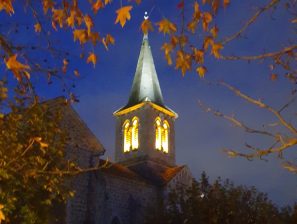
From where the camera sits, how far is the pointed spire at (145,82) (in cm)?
4700

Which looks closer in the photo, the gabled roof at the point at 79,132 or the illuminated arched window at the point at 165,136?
the gabled roof at the point at 79,132

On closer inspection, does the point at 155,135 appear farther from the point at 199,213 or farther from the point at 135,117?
the point at 199,213

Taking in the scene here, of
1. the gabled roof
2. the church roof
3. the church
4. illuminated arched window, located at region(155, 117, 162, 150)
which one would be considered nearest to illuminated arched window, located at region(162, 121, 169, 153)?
the church

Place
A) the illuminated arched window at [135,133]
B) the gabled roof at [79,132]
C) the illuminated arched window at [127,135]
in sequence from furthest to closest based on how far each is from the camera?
the illuminated arched window at [127,135], the illuminated arched window at [135,133], the gabled roof at [79,132]

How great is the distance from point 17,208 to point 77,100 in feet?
17.6

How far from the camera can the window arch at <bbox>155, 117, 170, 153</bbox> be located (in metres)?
45.1

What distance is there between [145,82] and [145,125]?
5.47 m

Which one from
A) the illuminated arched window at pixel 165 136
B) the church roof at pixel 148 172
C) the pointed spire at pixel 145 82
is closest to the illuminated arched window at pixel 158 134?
the illuminated arched window at pixel 165 136

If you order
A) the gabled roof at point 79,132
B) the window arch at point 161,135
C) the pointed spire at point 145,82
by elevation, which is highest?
the pointed spire at point 145,82

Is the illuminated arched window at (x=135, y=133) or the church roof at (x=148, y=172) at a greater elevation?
the illuminated arched window at (x=135, y=133)

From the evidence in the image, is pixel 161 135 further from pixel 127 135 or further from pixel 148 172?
pixel 148 172

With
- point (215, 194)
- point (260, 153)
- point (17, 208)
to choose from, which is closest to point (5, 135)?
point (17, 208)

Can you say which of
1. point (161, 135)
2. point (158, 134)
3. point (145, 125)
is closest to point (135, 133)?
point (145, 125)

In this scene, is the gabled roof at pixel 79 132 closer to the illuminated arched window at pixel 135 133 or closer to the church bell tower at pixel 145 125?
the church bell tower at pixel 145 125
